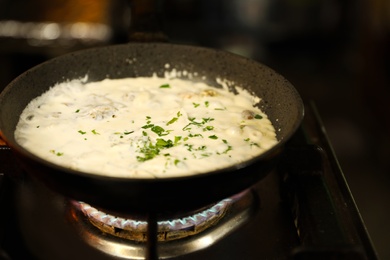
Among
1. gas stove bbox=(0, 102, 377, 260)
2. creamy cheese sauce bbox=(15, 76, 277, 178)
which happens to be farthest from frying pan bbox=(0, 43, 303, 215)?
gas stove bbox=(0, 102, 377, 260)

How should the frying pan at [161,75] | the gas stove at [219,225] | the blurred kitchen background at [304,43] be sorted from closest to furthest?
the frying pan at [161,75] → the gas stove at [219,225] → the blurred kitchen background at [304,43]

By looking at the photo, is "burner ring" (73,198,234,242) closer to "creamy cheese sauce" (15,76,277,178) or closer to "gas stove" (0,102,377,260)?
"gas stove" (0,102,377,260)

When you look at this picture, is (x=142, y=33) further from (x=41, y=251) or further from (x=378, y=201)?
(x=378, y=201)

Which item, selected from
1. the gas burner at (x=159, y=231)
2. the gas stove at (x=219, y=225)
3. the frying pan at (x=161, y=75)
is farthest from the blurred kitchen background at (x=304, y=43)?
the gas burner at (x=159, y=231)

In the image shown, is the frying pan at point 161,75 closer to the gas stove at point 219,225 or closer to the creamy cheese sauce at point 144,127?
the creamy cheese sauce at point 144,127

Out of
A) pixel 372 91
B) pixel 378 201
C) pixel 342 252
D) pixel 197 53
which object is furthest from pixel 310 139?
pixel 372 91

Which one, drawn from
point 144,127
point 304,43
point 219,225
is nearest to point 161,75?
point 144,127
